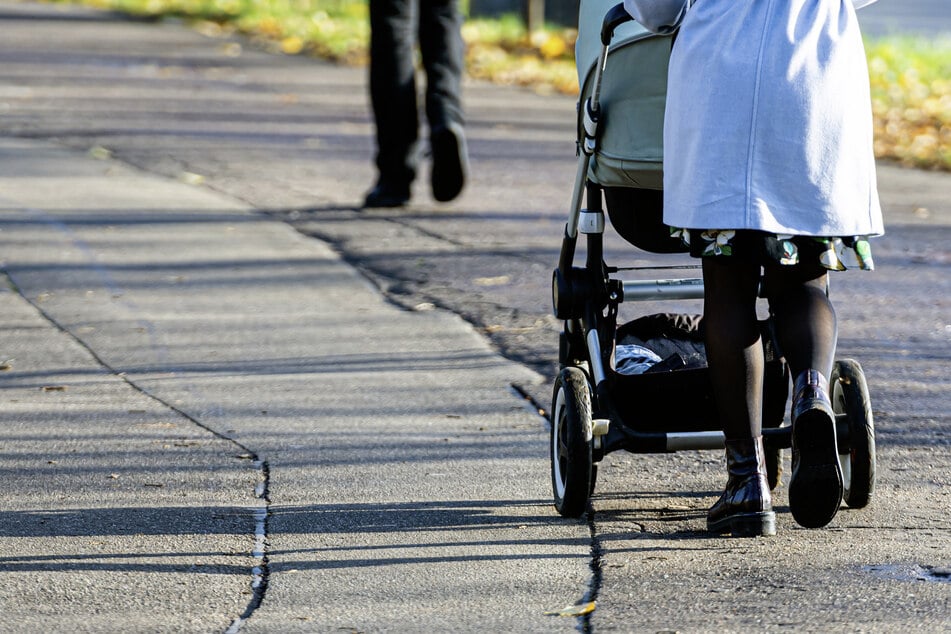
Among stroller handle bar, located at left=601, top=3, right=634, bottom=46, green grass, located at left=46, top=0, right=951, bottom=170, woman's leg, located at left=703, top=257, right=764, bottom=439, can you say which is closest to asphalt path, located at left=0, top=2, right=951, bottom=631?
woman's leg, located at left=703, top=257, right=764, bottom=439

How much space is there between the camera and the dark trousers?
22.6 feet

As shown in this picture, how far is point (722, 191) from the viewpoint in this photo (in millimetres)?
2908

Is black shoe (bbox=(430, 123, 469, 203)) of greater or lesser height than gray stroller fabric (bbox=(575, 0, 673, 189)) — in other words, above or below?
below

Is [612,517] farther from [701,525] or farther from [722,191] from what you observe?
[722,191]

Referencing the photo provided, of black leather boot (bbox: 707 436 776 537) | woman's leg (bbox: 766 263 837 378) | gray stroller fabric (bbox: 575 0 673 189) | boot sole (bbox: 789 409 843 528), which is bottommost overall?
black leather boot (bbox: 707 436 776 537)

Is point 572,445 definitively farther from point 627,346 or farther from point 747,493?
point 627,346

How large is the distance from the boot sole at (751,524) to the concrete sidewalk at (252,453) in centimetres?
33

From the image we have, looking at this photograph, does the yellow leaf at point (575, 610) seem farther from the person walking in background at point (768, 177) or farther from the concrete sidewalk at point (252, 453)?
the person walking in background at point (768, 177)

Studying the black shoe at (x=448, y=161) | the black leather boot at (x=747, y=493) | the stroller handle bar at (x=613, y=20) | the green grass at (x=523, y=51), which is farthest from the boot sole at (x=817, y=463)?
the green grass at (x=523, y=51)

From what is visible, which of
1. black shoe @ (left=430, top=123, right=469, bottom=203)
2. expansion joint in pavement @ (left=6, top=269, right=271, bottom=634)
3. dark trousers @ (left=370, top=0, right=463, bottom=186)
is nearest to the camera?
expansion joint in pavement @ (left=6, top=269, right=271, bottom=634)

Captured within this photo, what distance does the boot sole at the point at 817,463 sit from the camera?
289cm

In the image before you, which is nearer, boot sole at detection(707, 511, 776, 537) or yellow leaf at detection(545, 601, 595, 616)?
yellow leaf at detection(545, 601, 595, 616)

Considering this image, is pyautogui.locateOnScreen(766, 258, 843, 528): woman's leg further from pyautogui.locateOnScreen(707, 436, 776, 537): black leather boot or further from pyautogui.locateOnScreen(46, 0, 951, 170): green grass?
pyautogui.locateOnScreen(46, 0, 951, 170): green grass

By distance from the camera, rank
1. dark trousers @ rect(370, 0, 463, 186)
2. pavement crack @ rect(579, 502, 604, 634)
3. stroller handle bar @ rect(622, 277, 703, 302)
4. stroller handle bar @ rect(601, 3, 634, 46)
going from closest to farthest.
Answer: pavement crack @ rect(579, 502, 604, 634)
stroller handle bar @ rect(601, 3, 634, 46)
stroller handle bar @ rect(622, 277, 703, 302)
dark trousers @ rect(370, 0, 463, 186)
